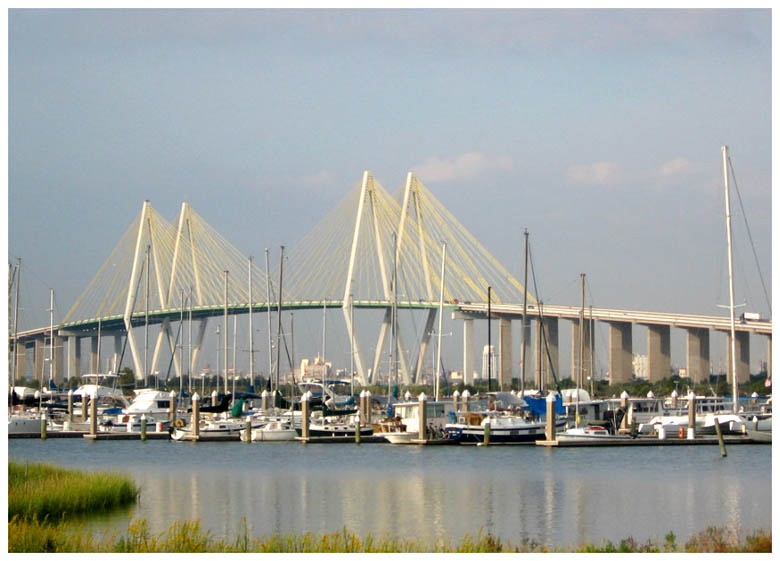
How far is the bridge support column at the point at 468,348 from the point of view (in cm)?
5691

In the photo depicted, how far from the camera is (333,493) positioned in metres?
20.8

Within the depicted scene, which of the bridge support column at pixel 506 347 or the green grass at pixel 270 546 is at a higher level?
the bridge support column at pixel 506 347

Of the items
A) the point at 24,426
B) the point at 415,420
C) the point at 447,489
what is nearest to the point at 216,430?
the point at 415,420

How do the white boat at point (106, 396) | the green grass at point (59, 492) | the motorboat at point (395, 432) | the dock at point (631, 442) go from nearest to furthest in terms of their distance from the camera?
the green grass at point (59, 492) → the dock at point (631, 442) → the motorboat at point (395, 432) → the white boat at point (106, 396)

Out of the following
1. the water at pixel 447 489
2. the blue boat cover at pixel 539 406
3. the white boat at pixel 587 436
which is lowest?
the water at pixel 447 489

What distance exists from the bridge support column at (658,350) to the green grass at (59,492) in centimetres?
4148

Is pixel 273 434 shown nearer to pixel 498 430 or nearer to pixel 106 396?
pixel 498 430

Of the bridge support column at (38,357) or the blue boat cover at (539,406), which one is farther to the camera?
the bridge support column at (38,357)

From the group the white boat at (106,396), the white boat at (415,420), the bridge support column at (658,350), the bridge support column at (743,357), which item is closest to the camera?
the white boat at (415,420)

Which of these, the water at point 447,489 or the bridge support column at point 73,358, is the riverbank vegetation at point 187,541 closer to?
the water at point 447,489

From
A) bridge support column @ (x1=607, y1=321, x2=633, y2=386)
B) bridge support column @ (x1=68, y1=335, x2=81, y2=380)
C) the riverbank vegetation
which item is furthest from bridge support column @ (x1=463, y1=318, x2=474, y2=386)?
the riverbank vegetation

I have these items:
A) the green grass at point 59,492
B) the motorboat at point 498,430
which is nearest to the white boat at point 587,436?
the motorboat at point 498,430

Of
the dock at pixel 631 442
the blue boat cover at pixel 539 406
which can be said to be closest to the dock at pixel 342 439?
the dock at pixel 631 442
